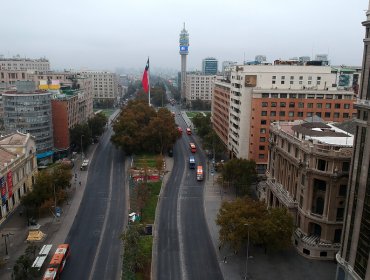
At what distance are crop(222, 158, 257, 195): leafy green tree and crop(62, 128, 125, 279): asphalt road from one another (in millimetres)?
24537

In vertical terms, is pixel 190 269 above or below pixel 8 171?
below

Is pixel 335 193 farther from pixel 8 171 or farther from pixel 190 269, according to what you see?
pixel 8 171

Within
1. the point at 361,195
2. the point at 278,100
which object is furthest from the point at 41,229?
the point at 278,100

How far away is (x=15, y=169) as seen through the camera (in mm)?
73062

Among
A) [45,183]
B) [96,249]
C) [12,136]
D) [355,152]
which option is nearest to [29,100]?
[12,136]

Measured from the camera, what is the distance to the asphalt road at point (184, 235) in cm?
5165

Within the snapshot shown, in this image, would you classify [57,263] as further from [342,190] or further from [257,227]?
[342,190]

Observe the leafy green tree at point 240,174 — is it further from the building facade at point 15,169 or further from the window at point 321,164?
the building facade at point 15,169

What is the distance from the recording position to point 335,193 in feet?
180

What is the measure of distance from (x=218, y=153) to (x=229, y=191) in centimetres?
3109

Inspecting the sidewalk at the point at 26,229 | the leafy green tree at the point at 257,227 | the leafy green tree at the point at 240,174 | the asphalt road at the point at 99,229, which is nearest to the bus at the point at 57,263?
the asphalt road at the point at 99,229

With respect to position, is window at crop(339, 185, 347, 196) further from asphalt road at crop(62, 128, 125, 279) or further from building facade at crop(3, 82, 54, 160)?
building facade at crop(3, 82, 54, 160)

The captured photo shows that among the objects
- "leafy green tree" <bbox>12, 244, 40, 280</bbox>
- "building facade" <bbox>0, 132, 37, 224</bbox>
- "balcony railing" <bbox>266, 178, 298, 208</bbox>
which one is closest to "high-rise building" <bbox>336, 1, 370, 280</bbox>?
"balcony railing" <bbox>266, 178, 298, 208</bbox>

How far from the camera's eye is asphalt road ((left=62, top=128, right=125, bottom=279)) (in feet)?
170
